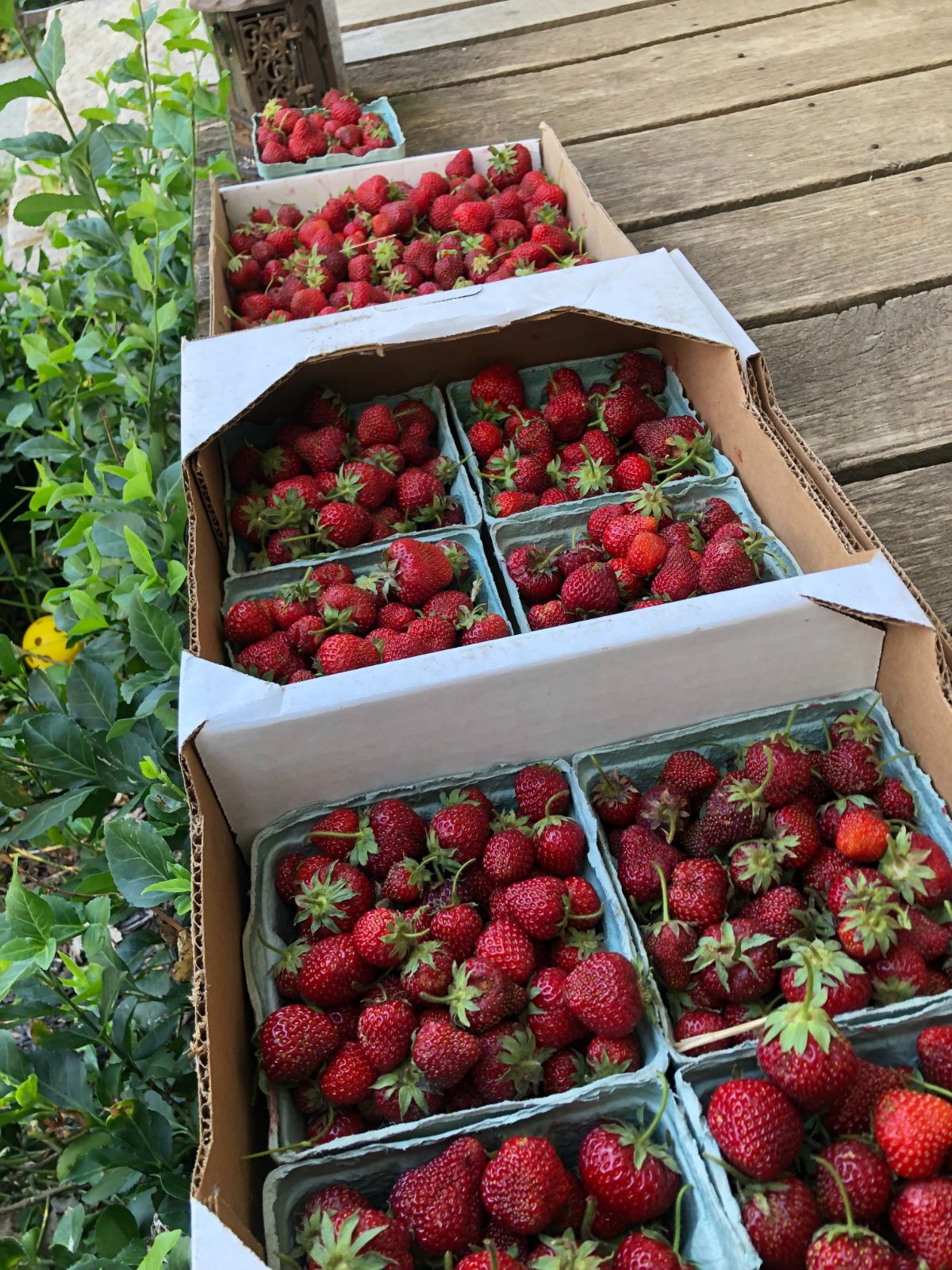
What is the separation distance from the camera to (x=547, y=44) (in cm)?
239

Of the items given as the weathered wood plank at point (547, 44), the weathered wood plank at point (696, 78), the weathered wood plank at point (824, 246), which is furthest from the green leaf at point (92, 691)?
the weathered wood plank at point (547, 44)

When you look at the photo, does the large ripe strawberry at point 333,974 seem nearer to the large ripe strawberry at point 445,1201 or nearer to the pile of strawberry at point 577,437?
the large ripe strawberry at point 445,1201

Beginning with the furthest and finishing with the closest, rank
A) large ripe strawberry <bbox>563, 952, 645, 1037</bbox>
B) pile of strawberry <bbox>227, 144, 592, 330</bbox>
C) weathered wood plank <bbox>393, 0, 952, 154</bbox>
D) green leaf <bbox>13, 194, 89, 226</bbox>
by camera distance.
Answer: weathered wood plank <bbox>393, 0, 952, 154</bbox>, pile of strawberry <bbox>227, 144, 592, 330</bbox>, green leaf <bbox>13, 194, 89, 226</bbox>, large ripe strawberry <bbox>563, 952, 645, 1037</bbox>

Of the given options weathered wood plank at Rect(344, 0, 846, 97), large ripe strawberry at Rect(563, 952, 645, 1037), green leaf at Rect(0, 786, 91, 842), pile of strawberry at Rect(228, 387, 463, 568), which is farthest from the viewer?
weathered wood plank at Rect(344, 0, 846, 97)

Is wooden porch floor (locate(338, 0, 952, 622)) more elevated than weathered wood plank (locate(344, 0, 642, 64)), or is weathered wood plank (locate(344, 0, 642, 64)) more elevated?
weathered wood plank (locate(344, 0, 642, 64))

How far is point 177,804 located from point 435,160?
1.34 metres

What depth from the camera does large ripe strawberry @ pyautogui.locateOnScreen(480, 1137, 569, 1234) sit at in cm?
72

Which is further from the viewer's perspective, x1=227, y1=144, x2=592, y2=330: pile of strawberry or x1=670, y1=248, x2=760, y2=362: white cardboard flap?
x1=227, y1=144, x2=592, y2=330: pile of strawberry

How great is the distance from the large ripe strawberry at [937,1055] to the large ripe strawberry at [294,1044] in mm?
472

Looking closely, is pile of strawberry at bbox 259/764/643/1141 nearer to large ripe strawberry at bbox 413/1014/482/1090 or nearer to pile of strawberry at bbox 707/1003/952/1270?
large ripe strawberry at bbox 413/1014/482/1090

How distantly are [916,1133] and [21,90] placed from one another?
1468 mm

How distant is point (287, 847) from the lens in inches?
39.0

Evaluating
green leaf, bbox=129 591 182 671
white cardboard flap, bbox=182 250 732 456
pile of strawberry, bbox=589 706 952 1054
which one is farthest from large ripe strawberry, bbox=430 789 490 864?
white cardboard flap, bbox=182 250 732 456

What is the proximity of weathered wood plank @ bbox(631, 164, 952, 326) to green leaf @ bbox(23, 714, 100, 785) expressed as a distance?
3.84 feet
